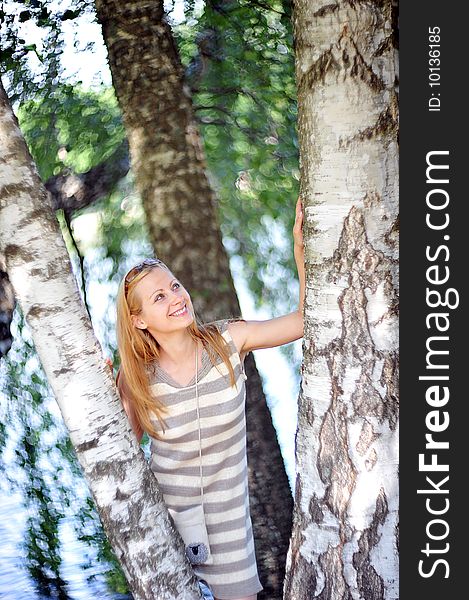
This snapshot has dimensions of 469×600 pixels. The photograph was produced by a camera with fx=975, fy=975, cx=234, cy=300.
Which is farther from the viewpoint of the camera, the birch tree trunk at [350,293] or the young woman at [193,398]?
the young woman at [193,398]

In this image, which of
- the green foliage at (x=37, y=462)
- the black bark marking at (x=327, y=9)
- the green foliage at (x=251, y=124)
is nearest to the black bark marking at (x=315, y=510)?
the black bark marking at (x=327, y=9)

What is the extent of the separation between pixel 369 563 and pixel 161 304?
1086 mm

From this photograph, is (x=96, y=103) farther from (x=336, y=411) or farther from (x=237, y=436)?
(x=336, y=411)

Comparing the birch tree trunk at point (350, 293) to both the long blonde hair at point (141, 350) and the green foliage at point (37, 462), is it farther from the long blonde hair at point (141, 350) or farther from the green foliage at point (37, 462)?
the green foliage at point (37, 462)

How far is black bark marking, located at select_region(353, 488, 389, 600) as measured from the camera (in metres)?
2.67

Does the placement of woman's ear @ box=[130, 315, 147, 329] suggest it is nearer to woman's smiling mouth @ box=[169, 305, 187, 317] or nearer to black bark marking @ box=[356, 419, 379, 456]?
woman's smiling mouth @ box=[169, 305, 187, 317]

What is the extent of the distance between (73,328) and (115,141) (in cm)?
287

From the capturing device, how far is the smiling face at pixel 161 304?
10.5ft

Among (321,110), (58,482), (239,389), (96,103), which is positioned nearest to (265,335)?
(239,389)

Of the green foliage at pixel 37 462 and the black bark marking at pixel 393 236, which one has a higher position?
the black bark marking at pixel 393 236

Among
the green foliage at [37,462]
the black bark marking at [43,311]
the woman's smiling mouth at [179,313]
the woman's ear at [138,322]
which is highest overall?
the black bark marking at [43,311]

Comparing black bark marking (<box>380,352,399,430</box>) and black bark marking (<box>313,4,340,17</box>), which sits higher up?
black bark marking (<box>313,4,340,17</box>)

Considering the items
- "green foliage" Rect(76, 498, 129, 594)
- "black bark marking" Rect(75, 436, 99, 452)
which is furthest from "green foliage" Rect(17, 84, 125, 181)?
"black bark marking" Rect(75, 436, 99, 452)

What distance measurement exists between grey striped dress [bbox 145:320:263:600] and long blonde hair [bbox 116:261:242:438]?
24 millimetres
